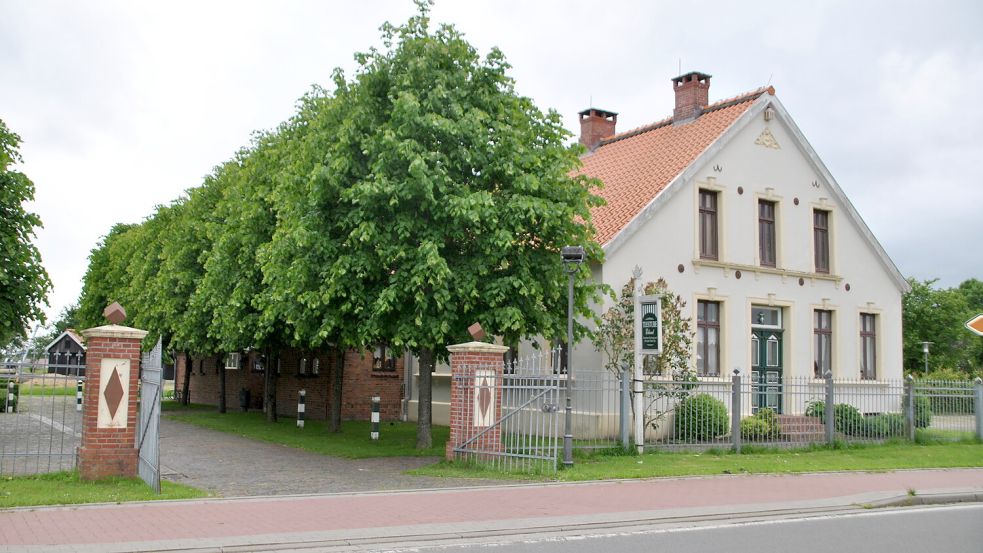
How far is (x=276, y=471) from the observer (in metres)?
15.4

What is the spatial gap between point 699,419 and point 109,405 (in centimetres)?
1209

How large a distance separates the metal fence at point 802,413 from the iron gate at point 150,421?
9935mm

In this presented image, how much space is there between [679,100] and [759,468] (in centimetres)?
1341

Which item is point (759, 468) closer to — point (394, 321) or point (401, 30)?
point (394, 321)

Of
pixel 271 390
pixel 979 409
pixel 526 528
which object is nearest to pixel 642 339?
pixel 526 528

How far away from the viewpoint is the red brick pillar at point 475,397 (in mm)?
15688

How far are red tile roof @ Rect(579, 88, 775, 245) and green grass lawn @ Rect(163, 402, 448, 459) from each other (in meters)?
6.53

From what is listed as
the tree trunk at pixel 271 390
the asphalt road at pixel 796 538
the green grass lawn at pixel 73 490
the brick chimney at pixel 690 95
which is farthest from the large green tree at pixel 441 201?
the tree trunk at pixel 271 390

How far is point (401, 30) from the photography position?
59.9 ft

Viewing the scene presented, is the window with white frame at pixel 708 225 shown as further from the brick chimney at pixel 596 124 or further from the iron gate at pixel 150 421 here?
the iron gate at pixel 150 421

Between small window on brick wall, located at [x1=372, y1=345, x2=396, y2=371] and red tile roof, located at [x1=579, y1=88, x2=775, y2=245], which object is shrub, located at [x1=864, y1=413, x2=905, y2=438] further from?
small window on brick wall, located at [x1=372, y1=345, x2=396, y2=371]

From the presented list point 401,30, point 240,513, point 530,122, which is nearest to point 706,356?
point 530,122

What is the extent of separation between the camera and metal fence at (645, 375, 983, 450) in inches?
775

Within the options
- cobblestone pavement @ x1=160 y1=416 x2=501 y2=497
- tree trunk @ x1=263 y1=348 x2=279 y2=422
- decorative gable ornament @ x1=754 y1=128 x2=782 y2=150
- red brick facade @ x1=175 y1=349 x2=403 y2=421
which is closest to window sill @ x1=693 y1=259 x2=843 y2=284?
decorative gable ornament @ x1=754 y1=128 x2=782 y2=150
